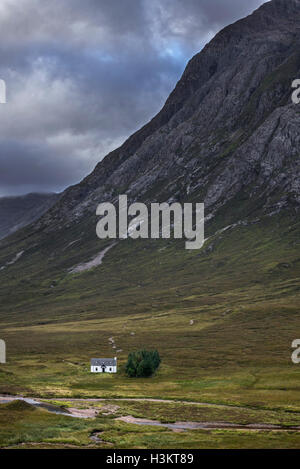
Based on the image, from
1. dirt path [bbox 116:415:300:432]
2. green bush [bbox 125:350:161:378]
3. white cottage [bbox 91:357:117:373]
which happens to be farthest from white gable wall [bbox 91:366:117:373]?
dirt path [bbox 116:415:300:432]

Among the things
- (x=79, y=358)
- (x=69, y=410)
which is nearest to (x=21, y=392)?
(x=69, y=410)

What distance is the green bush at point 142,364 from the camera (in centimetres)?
12900

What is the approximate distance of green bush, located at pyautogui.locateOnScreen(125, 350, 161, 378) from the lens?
423ft

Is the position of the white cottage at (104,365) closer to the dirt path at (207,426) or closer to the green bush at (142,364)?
the green bush at (142,364)

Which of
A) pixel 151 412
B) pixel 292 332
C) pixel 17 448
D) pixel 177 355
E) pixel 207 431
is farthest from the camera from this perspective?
pixel 292 332

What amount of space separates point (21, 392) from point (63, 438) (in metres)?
46.6

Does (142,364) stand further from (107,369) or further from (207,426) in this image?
(207,426)

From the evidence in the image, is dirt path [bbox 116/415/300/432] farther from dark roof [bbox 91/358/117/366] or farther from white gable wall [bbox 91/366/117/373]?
dark roof [bbox 91/358/117/366]

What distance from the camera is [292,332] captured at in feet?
563

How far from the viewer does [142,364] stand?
423 ft

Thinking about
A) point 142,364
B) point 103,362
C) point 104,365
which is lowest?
point 104,365

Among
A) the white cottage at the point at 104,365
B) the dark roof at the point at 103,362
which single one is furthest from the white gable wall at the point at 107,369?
the dark roof at the point at 103,362

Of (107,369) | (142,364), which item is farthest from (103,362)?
(142,364)
